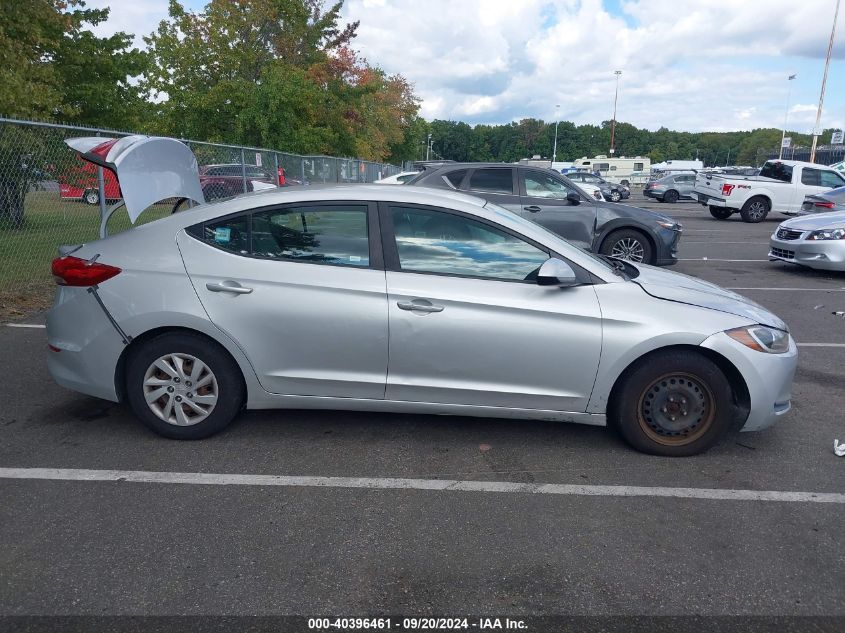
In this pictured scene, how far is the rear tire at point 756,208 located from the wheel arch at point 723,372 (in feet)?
65.8

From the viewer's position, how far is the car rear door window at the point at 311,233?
162 inches

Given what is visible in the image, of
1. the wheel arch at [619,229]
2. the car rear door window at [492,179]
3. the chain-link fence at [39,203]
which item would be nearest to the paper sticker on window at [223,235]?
the chain-link fence at [39,203]

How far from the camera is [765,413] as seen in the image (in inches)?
158

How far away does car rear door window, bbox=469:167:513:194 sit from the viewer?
9.87 m

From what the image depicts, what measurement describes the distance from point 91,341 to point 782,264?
12174 millimetres

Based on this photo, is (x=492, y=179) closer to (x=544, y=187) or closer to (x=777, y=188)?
(x=544, y=187)

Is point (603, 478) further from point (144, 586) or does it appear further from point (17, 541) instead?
point (17, 541)

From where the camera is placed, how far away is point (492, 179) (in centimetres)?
991

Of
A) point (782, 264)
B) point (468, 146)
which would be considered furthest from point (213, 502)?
point (468, 146)

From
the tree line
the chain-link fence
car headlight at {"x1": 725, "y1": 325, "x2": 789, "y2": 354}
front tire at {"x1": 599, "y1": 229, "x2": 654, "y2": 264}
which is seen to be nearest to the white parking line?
car headlight at {"x1": 725, "y1": 325, "x2": 789, "y2": 354}

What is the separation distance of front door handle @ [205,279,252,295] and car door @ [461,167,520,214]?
623cm

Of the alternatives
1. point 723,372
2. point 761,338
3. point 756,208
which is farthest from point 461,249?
point 756,208

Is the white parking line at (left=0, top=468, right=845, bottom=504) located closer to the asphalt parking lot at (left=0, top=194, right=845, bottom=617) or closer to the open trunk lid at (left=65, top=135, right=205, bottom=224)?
the asphalt parking lot at (left=0, top=194, right=845, bottom=617)

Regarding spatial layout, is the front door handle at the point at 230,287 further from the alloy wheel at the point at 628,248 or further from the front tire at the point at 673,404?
the alloy wheel at the point at 628,248
